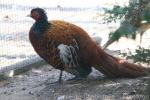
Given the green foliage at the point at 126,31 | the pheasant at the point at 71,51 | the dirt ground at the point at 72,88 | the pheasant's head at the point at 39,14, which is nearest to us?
the green foliage at the point at 126,31

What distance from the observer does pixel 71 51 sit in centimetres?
527

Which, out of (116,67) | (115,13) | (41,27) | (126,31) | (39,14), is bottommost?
(116,67)

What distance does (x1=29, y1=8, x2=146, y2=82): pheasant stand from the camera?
17.1 feet

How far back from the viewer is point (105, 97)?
456 centimetres

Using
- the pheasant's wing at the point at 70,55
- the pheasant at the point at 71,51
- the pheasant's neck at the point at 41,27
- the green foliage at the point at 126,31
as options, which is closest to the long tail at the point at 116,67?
the pheasant at the point at 71,51

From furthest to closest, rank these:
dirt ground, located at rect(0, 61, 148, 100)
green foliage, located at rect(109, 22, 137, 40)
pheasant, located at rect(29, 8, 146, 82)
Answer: pheasant, located at rect(29, 8, 146, 82), dirt ground, located at rect(0, 61, 148, 100), green foliage, located at rect(109, 22, 137, 40)

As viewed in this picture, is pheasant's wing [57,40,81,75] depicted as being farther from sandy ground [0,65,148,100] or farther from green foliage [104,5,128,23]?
green foliage [104,5,128,23]

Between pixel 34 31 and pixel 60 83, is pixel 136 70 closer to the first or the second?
pixel 60 83

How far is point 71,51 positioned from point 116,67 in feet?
1.82

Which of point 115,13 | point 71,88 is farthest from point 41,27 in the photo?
point 115,13

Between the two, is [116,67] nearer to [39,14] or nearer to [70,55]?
[70,55]

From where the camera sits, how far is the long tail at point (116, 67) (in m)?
5.25

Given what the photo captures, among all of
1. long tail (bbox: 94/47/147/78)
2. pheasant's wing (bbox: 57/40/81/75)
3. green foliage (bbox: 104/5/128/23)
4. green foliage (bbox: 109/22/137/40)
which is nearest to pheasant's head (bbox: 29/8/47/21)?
pheasant's wing (bbox: 57/40/81/75)

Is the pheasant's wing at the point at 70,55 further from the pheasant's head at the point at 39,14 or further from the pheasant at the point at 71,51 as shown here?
the pheasant's head at the point at 39,14
